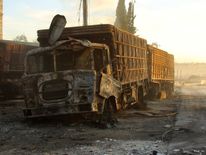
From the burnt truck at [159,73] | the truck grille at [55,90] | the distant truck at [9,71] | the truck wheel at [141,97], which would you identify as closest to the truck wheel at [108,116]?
the truck grille at [55,90]

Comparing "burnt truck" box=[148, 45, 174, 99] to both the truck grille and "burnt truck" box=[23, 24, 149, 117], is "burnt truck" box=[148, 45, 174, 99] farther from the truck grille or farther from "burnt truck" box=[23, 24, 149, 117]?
the truck grille

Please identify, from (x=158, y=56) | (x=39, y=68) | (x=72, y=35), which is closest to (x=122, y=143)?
(x=39, y=68)

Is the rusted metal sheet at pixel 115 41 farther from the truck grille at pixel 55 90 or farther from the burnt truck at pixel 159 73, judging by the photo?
the burnt truck at pixel 159 73

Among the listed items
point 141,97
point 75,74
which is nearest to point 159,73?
point 141,97

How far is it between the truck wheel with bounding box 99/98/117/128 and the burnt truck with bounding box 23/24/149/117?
3cm

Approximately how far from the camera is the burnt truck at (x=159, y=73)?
2409 centimetres

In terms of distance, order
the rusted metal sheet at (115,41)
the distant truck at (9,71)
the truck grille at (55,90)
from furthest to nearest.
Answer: the distant truck at (9,71) < the rusted metal sheet at (115,41) < the truck grille at (55,90)

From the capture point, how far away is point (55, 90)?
1259 centimetres

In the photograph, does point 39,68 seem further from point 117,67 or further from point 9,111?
point 9,111

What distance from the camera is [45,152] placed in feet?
30.7

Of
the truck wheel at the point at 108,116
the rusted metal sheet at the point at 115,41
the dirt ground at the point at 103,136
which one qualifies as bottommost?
the dirt ground at the point at 103,136

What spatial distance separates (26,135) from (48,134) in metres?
0.55

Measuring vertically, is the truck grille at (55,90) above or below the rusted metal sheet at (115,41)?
below

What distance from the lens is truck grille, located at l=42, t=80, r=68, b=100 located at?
12.5 meters
